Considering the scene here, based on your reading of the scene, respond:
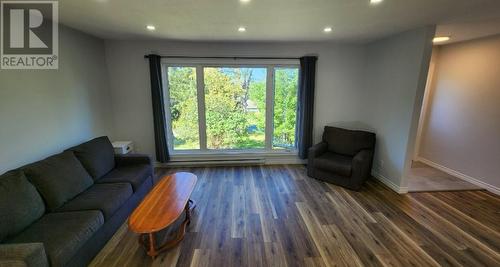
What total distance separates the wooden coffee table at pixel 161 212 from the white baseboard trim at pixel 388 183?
3.11m

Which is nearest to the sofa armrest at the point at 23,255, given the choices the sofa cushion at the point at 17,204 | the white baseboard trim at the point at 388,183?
the sofa cushion at the point at 17,204

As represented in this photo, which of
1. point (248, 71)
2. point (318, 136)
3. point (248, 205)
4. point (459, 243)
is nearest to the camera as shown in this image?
point (459, 243)

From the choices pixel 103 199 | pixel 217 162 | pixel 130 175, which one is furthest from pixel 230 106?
pixel 103 199

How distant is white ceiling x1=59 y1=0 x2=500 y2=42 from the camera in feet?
7.08

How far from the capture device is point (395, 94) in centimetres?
346

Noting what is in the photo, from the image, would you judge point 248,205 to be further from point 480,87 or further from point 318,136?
point 480,87

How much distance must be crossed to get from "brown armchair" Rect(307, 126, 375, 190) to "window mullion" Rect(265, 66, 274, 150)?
957mm

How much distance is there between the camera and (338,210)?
2.92m

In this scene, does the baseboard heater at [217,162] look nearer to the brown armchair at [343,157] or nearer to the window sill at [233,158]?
the window sill at [233,158]

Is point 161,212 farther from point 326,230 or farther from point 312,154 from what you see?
point 312,154

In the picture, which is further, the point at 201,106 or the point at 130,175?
the point at 201,106

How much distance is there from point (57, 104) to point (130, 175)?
4.34 feet

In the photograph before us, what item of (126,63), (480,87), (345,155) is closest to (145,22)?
(126,63)

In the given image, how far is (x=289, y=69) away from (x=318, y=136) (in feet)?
4.93
